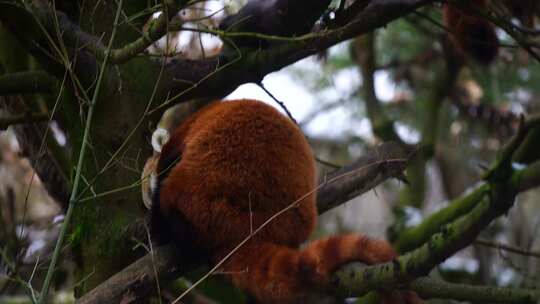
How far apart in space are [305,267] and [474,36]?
2124 mm

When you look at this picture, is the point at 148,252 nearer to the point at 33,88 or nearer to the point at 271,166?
the point at 271,166

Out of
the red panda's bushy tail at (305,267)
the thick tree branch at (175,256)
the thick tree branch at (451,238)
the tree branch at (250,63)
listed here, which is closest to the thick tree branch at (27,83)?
the tree branch at (250,63)

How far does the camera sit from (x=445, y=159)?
7.17m

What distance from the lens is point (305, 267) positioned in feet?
8.10

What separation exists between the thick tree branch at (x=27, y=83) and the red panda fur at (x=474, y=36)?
83.0 inches

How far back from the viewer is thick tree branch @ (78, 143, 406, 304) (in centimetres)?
253

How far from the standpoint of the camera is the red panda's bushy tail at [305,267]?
8.12 feet

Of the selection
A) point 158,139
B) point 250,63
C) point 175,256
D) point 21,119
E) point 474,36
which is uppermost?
point 250,63

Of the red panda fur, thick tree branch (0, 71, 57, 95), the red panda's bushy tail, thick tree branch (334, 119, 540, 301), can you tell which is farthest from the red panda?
the red panda fur

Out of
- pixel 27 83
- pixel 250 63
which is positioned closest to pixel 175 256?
pixel 250 63

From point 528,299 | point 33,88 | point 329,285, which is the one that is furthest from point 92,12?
point 528,299

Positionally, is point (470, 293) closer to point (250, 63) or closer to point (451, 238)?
point (451, 238)

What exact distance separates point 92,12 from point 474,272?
4.03m

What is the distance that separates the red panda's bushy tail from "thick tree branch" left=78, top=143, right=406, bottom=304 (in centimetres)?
31
